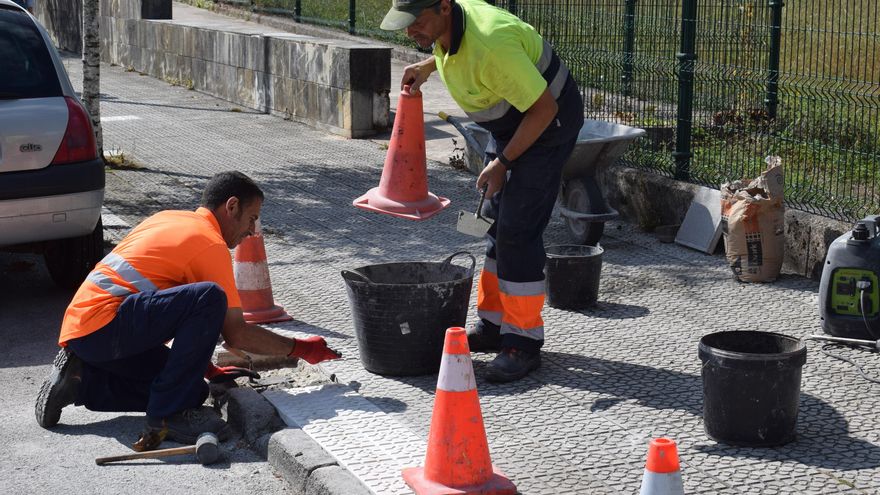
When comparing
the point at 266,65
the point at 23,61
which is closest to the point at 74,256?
the point at 23,61

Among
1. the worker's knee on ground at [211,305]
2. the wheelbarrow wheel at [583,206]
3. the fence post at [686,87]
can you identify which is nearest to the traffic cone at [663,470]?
the worker's knee on ground at [211,305]

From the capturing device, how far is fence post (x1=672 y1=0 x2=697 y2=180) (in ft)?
29.2

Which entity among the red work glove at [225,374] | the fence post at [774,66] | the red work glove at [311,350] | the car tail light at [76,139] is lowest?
the red work glove at [225,374]

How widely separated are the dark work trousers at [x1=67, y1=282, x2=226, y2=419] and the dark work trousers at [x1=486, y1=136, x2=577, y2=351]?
144 centimetres

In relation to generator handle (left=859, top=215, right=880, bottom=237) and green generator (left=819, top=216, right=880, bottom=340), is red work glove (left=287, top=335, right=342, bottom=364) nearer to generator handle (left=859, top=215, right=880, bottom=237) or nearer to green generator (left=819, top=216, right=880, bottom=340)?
green generator (left=819, top=216, right=880, bottom=340)

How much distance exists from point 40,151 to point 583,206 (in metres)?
3.58

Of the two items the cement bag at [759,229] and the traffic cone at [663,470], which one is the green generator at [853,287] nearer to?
the cement bag at [759,229]

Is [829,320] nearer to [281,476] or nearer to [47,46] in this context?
[281,476]

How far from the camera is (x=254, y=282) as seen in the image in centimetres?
675

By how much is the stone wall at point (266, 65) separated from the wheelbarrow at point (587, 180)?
4.44 m

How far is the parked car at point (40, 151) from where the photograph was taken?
22.8ft

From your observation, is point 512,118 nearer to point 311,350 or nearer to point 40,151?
point 311,350

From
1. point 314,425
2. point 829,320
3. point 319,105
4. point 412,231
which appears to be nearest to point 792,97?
point 829,320

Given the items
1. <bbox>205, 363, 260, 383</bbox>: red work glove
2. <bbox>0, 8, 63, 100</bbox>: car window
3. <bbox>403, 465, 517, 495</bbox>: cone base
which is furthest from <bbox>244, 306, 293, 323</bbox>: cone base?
<bbox>403, 465, 517, 495</bbox>: cone base
